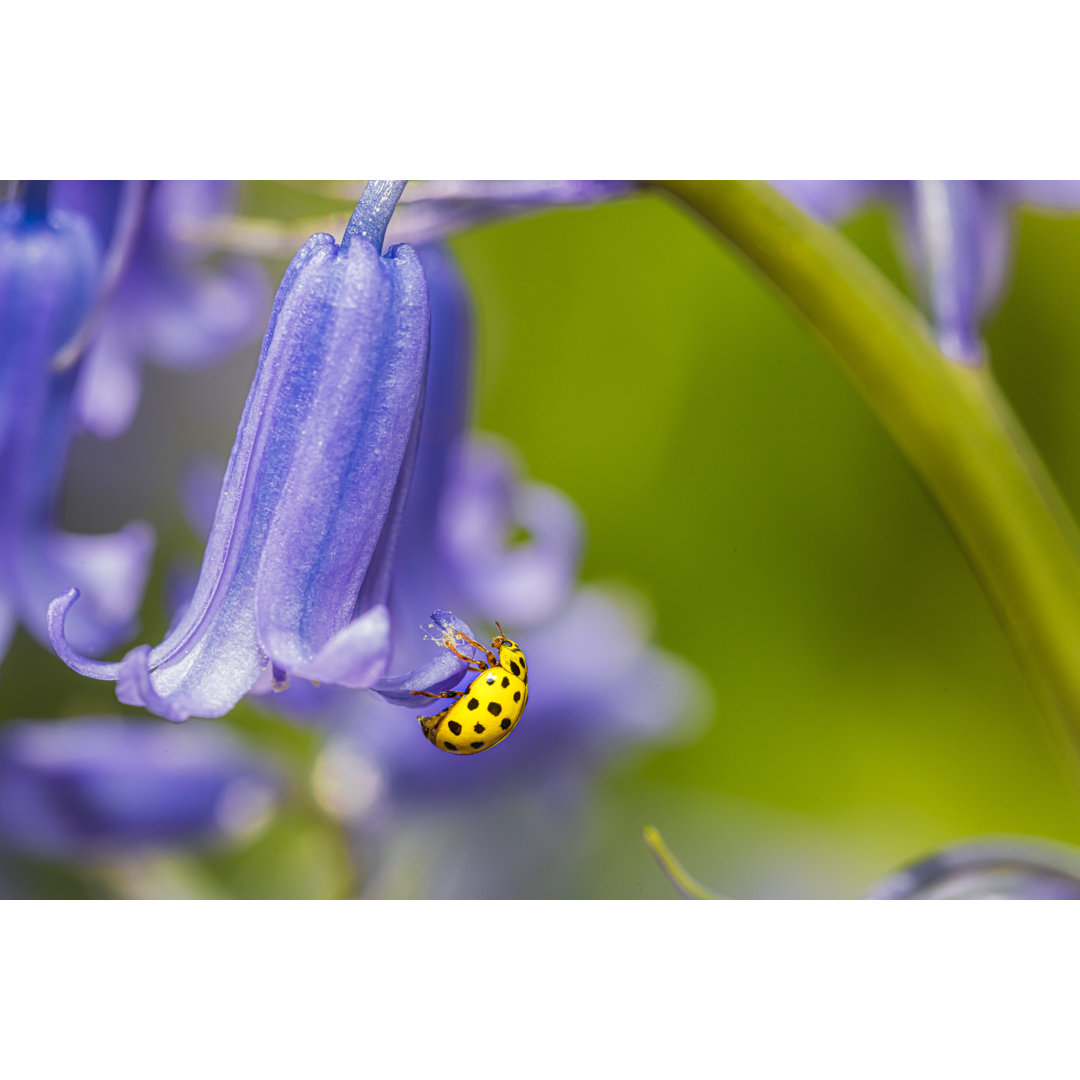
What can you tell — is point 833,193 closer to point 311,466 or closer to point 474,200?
point 474,200

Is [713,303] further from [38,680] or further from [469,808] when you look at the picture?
[38,680]

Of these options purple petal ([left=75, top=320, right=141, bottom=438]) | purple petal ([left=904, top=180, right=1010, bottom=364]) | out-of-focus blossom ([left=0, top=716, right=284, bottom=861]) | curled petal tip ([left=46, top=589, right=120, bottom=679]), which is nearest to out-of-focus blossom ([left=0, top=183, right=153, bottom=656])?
purple petal ([left=75, top=320, right=141, bottom=438])

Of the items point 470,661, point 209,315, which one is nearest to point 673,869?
point 470,661

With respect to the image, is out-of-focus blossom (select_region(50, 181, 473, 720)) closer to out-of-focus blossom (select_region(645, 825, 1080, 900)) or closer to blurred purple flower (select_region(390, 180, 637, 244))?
blurred purple flower (select_region(390, 180, 637, 244))

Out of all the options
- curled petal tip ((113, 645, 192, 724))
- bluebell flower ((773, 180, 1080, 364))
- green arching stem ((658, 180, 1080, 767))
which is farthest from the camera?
bluebell flower ((773, 180, 1080, 364))

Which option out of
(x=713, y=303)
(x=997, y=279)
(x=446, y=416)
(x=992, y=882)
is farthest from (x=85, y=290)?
(x=992, y=882)

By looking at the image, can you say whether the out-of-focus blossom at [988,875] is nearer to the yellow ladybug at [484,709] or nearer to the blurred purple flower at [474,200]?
the yellow ladybug at [484,709]
